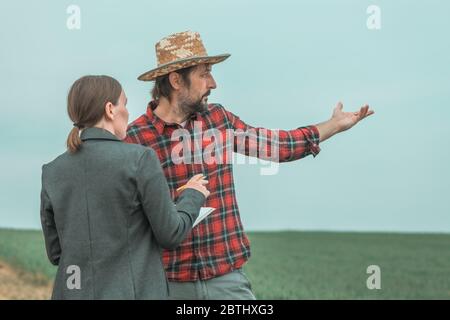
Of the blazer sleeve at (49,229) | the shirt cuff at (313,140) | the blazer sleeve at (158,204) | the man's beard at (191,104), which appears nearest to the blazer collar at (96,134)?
the blazer sleeve at (158,204)

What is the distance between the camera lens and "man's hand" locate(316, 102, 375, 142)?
436 cm

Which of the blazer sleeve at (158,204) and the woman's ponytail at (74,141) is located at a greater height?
the woman's ponytail at (74,141)

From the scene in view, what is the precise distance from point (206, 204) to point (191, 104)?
20.5 inches

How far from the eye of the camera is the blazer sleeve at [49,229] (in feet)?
10.7

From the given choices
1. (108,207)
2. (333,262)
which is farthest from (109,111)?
(333,262)

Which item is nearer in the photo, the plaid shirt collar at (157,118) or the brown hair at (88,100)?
the brown hair at (88,100)

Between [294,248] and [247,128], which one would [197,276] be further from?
[294,248]

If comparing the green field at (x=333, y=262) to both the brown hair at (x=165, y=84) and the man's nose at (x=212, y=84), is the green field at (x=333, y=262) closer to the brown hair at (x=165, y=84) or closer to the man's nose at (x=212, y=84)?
the brown hair at (x=165, y=84)

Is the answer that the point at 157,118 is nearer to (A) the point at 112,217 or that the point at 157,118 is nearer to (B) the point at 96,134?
(B) the point at 96,134

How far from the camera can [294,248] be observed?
49.4 ft

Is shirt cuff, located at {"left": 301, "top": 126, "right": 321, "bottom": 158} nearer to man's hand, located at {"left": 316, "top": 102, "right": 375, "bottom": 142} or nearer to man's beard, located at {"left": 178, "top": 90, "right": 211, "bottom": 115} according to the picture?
man's hand, located at {"left": 316, "top": 102, "right": 375, "bottom": 142}

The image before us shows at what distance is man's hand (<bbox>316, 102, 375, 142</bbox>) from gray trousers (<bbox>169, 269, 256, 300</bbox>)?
3.03 feet

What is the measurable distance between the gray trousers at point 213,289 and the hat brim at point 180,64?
43.4 inches
